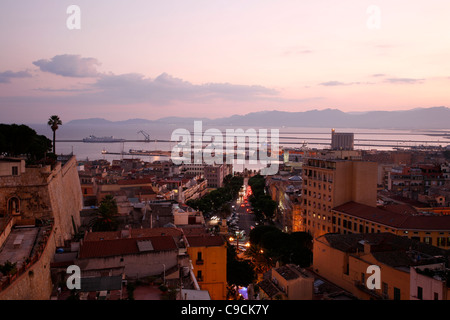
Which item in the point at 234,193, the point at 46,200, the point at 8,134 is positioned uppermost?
the point at 8,134

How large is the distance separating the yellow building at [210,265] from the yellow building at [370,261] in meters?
4.78

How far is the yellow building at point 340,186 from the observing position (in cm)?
2861

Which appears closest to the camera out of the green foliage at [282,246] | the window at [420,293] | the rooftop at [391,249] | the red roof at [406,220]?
the window at [420,293]

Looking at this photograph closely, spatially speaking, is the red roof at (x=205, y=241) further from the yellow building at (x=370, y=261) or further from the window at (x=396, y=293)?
the window at (x=396, y=293)

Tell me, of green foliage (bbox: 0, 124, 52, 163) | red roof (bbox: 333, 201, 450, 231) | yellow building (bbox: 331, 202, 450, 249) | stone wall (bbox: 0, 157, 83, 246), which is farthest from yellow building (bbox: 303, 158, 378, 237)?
green foliage (bbox: 0, 124, 52, 163)

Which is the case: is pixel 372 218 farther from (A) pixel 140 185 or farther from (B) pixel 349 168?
(A) pixel 140 185

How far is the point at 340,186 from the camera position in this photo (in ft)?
94.2

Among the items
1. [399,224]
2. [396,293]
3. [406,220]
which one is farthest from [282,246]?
[396,293]

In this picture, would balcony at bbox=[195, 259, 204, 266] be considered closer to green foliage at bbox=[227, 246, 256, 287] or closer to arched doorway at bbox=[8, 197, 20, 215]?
green foliage at bbox=[227, 246, 256, 287]

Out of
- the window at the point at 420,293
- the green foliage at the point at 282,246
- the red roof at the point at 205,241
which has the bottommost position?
the green foliage at the point at 282,246

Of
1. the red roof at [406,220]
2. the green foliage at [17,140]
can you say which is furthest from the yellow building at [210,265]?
the green foliage at [17,140]
